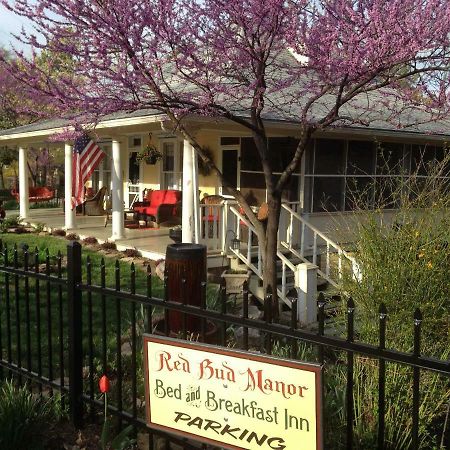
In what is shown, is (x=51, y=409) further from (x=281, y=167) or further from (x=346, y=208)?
Answer: (x=346, y=208)

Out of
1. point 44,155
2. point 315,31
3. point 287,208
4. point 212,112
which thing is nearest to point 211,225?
point 287,208

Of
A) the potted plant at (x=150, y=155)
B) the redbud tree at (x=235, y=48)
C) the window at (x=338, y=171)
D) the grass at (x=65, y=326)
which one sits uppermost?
the redbud tree at (x=235, y=48)

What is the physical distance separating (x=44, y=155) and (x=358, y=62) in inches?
1163

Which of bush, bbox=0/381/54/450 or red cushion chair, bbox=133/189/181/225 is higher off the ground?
red cushion chair, bbox=133/189/181/225

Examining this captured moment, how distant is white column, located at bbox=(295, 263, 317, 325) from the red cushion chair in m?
6.63

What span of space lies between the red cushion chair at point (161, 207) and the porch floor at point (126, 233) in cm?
35

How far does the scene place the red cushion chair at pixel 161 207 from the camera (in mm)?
13602

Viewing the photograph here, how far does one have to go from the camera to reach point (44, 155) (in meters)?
32.2

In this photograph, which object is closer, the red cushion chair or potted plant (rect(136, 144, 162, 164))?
the red cushion chair

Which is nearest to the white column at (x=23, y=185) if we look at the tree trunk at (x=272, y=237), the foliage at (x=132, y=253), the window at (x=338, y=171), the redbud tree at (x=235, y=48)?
the foliage at (x=132, y=253)

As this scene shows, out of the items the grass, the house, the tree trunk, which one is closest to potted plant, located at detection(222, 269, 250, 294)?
the house

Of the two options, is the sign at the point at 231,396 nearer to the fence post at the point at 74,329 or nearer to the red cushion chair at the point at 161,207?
the fence post at the point at 74,329

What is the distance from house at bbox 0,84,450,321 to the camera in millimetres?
9453

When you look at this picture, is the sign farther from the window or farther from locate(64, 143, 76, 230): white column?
locate(64, 143, 76, 230): white column
